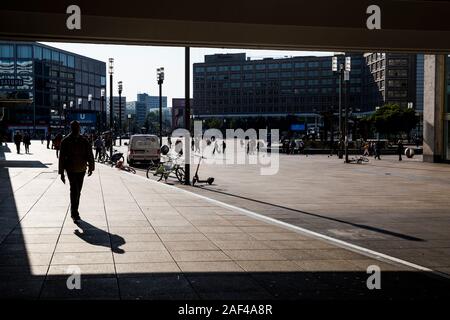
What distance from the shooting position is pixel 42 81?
367 feet

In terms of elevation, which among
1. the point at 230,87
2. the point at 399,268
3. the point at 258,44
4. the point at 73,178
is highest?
the point at 230,87

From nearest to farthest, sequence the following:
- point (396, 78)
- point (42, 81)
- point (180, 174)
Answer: point (180, 174), point (42, 81), point (396, 78)

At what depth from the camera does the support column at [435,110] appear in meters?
38.4

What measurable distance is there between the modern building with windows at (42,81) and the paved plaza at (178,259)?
83.6m

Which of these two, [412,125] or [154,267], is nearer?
[154,267]

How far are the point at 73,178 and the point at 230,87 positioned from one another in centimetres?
17353

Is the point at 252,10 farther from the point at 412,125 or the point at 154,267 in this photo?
the point at 412,125

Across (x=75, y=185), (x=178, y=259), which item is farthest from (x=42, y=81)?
(x=178, y=259)

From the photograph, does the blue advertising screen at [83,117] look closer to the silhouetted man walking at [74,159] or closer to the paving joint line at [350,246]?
the paving joint line at [350,246]

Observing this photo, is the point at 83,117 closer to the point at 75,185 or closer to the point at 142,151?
the point at 142,151

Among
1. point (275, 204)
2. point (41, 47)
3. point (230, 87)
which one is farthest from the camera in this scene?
point (230, 87)

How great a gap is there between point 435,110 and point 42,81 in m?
90.4
